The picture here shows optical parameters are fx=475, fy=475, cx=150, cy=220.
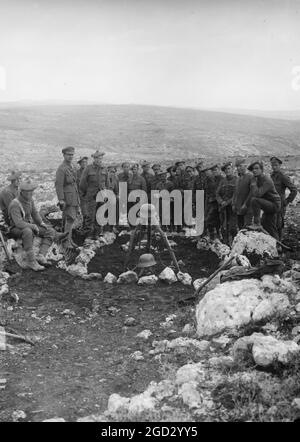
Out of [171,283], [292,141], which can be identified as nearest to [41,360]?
[171,283]

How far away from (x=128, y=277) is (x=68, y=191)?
8.05 ft

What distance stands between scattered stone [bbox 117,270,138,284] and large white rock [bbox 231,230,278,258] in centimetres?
153

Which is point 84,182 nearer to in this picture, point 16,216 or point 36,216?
point 36,216

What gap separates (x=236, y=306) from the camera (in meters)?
5.21

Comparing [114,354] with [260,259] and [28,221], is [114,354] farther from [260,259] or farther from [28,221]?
[28,221]

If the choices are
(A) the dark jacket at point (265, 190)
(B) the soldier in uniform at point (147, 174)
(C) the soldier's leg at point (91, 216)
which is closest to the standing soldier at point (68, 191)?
(C) the soldier's leg at point (91, 216)

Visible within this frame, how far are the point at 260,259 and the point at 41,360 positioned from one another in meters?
3.43

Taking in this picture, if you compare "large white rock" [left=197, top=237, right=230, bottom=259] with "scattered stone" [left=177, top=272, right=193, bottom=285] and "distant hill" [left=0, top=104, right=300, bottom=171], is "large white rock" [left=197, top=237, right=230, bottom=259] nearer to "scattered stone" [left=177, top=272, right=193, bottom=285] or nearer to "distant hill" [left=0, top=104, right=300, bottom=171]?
"scattered stone" [left=177, top=272, right=193, bottom=285]

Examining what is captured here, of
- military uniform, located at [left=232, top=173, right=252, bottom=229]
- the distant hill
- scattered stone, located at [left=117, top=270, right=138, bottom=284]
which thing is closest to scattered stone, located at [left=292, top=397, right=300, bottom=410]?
scattered stone, located at [left=117, top=270, right=138, bottom=284]

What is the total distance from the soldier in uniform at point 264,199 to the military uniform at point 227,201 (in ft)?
2.85

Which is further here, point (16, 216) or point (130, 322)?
point (16, 216)

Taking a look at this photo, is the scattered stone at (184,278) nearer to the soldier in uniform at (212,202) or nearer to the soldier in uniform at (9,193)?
the soldier in uniform at (212,202)

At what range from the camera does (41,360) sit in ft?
16.0

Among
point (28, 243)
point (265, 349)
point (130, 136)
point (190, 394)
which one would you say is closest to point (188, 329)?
point (265, 349)
